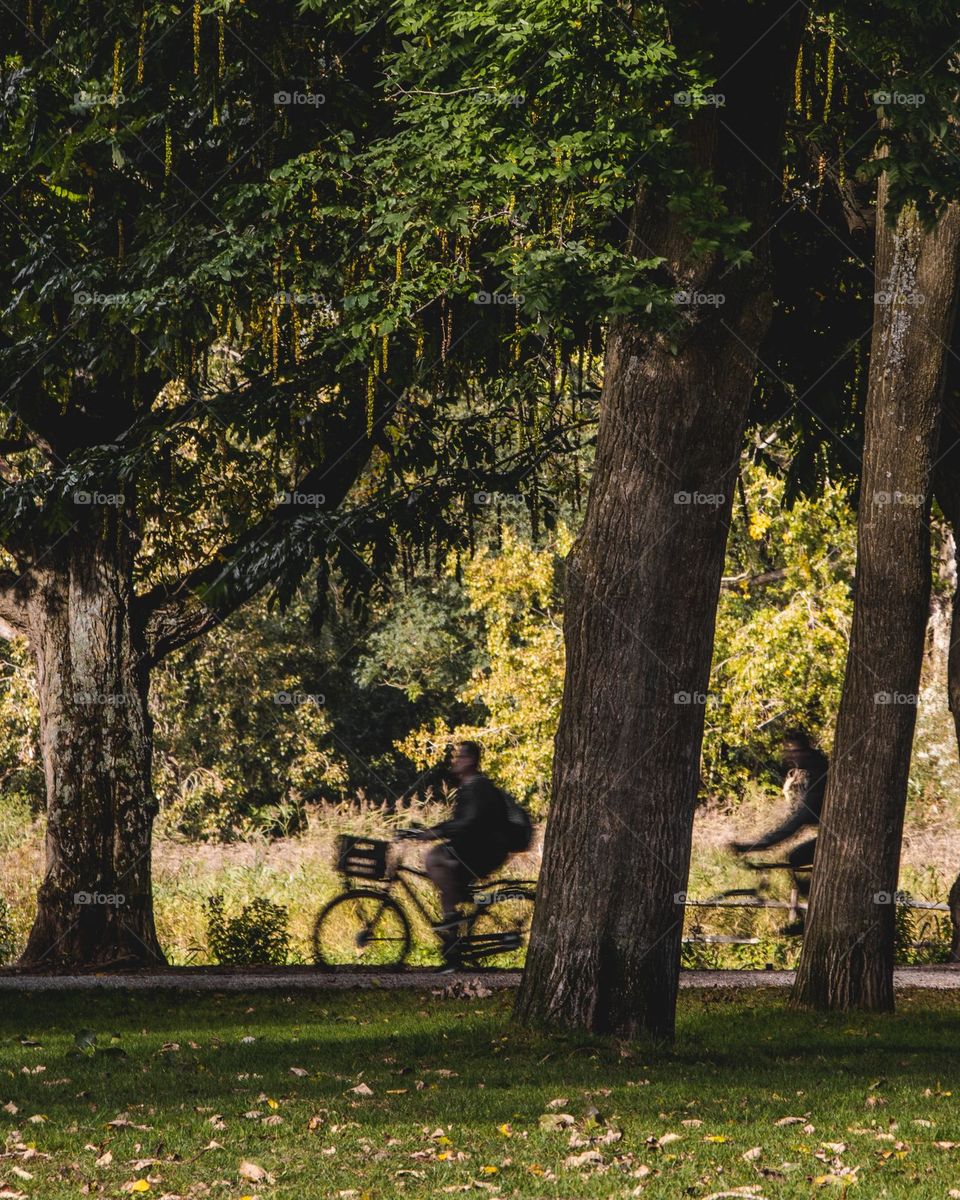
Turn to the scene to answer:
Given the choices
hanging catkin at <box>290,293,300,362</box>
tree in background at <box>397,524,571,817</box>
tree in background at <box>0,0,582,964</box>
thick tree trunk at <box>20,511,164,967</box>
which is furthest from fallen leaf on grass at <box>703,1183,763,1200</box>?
tree in background at <box>397,524,571,817</box>

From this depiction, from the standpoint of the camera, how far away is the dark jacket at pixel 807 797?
14.8 m

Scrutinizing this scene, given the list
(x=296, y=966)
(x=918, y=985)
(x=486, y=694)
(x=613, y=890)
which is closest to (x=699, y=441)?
(x=613, y=890)

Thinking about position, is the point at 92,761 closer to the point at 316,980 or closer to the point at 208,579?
the point at 208,579

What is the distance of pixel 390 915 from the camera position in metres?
14.5

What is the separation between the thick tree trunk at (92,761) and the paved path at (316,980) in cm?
50

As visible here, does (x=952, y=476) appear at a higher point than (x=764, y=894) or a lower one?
higher

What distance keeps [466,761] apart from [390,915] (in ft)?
6.86

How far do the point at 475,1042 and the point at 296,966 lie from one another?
6177 mm

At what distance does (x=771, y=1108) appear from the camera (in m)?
7.01

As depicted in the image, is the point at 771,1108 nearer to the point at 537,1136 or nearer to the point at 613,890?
the point at 537,1136

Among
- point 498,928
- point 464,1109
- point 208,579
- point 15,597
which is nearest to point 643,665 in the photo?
point 464,1109

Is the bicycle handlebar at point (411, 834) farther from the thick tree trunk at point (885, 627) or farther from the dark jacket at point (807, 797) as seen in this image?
the dark jacket at point (807, 797)

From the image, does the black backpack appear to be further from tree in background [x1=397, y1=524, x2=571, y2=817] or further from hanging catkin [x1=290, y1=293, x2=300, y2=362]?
tree in background [x1=397, y1=524, x2=571, y2=817]

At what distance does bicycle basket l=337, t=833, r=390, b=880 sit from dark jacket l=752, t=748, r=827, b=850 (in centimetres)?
411
